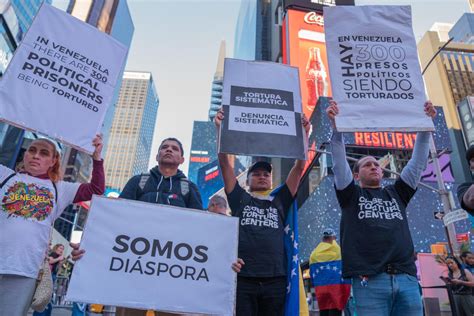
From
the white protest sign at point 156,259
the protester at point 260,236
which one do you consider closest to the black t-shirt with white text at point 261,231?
the protester at point 260,236

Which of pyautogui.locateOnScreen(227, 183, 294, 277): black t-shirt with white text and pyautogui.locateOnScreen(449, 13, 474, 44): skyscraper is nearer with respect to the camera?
pyautogui.locateOnScreen(227, 183, 294, 277): black t-shirt with white text

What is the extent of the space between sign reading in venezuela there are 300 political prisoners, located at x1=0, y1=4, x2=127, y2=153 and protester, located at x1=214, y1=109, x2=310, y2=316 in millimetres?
1366

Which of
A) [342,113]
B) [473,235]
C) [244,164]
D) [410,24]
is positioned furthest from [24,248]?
[244,164]

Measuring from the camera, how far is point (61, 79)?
12.1 feet

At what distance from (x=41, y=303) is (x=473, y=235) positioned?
20614mm

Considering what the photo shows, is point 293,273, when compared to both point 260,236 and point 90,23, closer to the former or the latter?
point 260,236

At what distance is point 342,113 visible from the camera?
3.64 m

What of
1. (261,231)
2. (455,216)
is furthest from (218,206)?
(455,216)

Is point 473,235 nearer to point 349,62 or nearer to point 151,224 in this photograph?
point 349,62

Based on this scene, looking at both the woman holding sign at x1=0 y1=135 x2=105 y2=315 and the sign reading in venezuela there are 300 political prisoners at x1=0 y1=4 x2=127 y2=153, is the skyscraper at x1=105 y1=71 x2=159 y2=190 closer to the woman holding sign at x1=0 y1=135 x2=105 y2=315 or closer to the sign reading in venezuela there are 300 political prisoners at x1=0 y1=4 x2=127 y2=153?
the sign reading in venezuela there are 300 political prisoners at x1=0 y1=4 x2=127 y2=153

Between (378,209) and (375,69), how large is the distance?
167 centimetres

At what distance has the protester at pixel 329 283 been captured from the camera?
571 centimetres

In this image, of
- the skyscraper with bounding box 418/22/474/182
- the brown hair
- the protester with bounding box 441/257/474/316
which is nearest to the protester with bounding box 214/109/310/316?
the brown hair

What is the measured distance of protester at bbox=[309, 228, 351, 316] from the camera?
5.71 m
